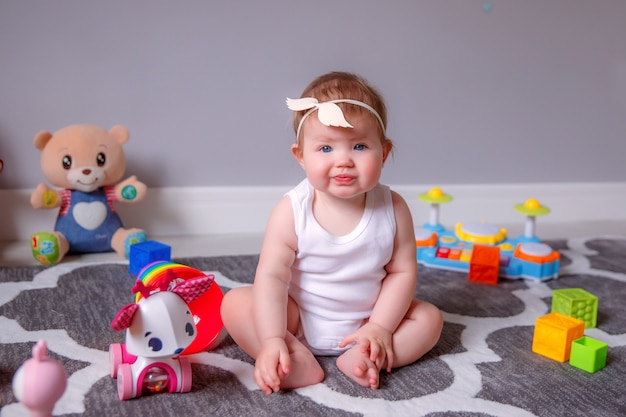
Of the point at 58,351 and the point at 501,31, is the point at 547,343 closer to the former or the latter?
the point at 58,351

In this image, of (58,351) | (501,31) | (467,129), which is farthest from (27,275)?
(501,31)

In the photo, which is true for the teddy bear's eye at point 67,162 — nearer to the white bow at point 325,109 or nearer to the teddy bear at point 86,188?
the teddy bear at point 86,188

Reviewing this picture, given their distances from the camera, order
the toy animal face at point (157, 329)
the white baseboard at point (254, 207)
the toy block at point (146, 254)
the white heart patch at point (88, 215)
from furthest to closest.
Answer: the white baseboard at point (254, 207)
the white heart patch at point (88, 215)
the toy block at point (146, 254)
the toy animal face at point (157, 329)

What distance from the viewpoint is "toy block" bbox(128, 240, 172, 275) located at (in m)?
1.42

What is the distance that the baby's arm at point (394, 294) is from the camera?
1049 mm

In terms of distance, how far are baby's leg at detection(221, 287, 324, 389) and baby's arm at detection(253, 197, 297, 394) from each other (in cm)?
3

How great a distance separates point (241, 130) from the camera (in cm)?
187

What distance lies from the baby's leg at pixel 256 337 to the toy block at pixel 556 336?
38 centimetres

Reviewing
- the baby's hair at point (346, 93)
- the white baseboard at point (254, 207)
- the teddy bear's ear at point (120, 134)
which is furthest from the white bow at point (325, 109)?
the white baseboard at point (254, 207)

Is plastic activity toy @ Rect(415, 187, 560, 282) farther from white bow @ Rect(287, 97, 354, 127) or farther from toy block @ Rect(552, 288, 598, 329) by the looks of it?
white bow @ Rect(287, 97, 354, 127)

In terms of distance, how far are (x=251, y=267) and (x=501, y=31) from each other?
1.04 metres

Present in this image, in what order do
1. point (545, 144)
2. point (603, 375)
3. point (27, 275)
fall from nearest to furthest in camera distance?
point (603, 375)
point (27, 275)
point (545, 144)

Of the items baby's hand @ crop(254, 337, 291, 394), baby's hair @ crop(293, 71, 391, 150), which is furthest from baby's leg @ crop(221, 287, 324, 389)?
baby's hair @ crop(293, 71, 391, 150)

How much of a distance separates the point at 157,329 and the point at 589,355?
0.66 metres
